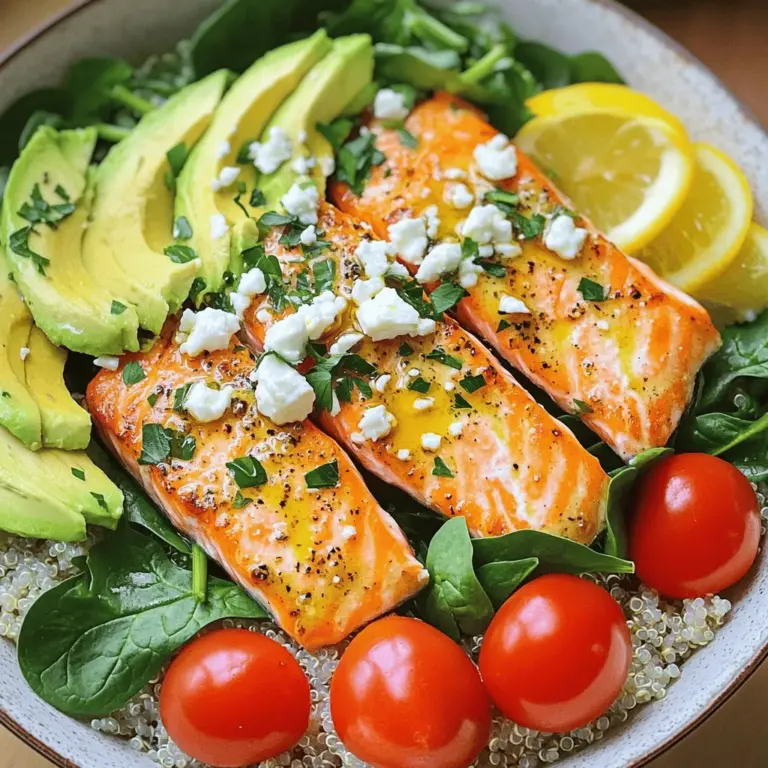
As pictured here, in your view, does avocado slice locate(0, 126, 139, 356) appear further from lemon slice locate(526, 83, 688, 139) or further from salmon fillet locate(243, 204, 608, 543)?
lemon slice locate(526, 83, 688, 139)

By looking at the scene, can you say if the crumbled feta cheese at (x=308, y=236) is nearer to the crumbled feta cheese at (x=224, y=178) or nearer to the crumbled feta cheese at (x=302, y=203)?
the crumbled feta cheese at (x=302, y=203)

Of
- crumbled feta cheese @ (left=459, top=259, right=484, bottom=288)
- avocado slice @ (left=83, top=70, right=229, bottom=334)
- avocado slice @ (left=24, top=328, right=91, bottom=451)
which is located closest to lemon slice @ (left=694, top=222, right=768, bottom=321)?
crumbled feta cheese @ (left=459, top=259, right=484, bottom=288)

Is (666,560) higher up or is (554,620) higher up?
(554,620)

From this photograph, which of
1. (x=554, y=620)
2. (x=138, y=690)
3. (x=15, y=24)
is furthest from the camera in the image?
(x=15, y=24)

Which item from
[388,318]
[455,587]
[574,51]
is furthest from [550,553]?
[574,51]

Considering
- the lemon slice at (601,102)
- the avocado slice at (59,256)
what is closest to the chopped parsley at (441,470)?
the avocado slice at (59,256)

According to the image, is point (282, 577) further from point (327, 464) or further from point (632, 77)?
point (632, 77)

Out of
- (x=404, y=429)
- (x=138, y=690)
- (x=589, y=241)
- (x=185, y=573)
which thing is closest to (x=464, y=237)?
(x=589, y=241)
